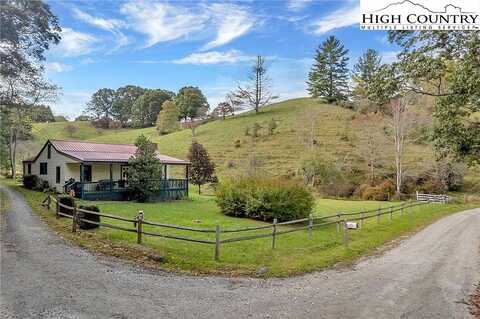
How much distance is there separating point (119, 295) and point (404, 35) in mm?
11171

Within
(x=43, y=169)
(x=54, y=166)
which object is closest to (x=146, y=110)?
(x=43, y=169)

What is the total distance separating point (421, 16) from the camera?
9.83m

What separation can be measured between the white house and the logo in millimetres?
19039

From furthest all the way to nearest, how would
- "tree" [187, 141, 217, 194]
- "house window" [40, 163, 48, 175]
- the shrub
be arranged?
"tree" [187, 141, 217, 194] < the shrub < "house window" [40, 163, 48, 175]

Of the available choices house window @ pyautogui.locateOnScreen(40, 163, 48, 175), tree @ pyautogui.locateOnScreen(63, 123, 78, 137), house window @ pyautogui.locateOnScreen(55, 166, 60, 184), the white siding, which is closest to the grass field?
tree @ pyautogui.locateOnScreen(63, 123, 78, 137)

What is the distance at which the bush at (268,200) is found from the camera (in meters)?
17.3

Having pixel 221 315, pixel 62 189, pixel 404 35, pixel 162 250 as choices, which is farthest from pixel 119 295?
pixel 62 189

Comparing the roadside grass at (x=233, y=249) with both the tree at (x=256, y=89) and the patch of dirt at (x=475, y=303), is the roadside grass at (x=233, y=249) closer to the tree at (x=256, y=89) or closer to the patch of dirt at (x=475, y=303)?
the patch of dirt at (x=475, y=303)

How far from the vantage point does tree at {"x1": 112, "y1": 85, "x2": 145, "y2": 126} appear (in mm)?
98000

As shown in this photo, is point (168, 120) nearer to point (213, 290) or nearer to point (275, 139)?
point (275, 139)

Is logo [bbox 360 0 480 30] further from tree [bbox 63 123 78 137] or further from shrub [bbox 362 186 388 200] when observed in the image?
tree [bbox 63 123 78 137]

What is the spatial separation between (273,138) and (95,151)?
115 ft

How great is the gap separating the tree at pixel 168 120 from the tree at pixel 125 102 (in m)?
27.7

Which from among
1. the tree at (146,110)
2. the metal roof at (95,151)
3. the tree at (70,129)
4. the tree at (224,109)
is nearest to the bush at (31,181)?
the metal roof at (95,151)
